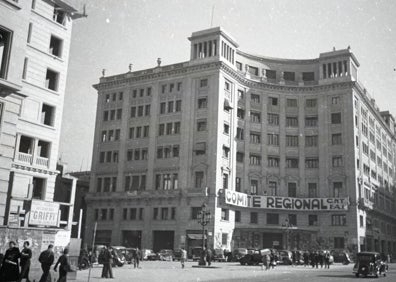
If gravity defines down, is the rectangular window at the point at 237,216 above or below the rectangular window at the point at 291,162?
below

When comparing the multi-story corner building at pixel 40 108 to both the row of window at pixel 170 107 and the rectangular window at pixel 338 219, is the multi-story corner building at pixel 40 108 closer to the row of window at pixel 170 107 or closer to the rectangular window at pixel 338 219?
the row of window at pixel 170 107

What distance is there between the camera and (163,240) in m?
56.7

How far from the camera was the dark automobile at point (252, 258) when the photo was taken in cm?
4116

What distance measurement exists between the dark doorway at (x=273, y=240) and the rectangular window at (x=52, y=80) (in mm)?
35020

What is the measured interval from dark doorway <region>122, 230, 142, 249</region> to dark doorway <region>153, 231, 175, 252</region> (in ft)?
7.26

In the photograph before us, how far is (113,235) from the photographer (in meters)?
59.8

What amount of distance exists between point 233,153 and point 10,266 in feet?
149

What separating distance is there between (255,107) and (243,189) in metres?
11.8

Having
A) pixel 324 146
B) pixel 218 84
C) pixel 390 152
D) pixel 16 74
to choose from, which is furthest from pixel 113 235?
pixel 390 152

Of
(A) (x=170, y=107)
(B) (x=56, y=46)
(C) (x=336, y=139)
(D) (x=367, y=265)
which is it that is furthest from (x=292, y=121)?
(B) (x=56, y=46)

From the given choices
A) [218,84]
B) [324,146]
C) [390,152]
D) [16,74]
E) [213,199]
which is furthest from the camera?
[390,152]

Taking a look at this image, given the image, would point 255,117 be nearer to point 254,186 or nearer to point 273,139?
point 273,139

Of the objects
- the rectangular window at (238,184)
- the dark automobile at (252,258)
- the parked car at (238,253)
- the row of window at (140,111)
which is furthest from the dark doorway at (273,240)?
the row of window at (140,111)

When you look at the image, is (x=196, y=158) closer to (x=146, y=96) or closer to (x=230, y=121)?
(x=230, y=121)
